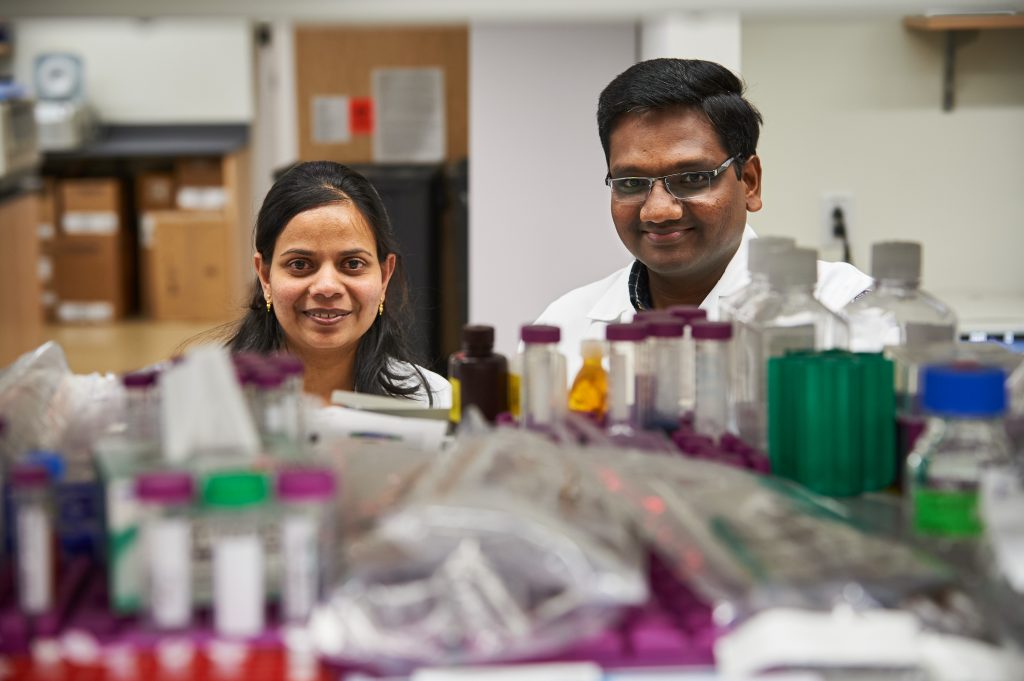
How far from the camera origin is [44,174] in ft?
24.2

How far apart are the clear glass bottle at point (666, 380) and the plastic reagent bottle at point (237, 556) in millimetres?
546

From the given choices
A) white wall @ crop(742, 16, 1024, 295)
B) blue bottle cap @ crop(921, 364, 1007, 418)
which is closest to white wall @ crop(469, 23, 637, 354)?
white wall @ crop(742, 16, 1024, 295)

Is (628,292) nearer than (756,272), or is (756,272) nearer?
(756,272)

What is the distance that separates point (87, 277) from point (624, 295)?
5.51 m

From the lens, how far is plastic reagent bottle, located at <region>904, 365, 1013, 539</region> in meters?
1.05

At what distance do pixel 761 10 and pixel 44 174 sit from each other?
22.3 feet

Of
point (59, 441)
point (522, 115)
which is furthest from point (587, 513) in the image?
point (522, 115)

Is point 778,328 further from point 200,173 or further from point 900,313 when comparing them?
point 200,173

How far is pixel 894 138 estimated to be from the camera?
3480mm

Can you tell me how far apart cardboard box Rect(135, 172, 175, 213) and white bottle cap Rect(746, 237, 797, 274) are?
630cm

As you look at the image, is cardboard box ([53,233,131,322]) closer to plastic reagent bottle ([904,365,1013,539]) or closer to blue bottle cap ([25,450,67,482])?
blue bottle cap ([25,450,67,482])

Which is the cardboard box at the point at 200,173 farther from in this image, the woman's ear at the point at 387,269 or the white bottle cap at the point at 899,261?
the white bottle cap at the point at 899,261

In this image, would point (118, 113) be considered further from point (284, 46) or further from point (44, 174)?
point (284, 46)

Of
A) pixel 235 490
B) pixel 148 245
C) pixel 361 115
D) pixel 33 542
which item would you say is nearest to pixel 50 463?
pixel 33 542
